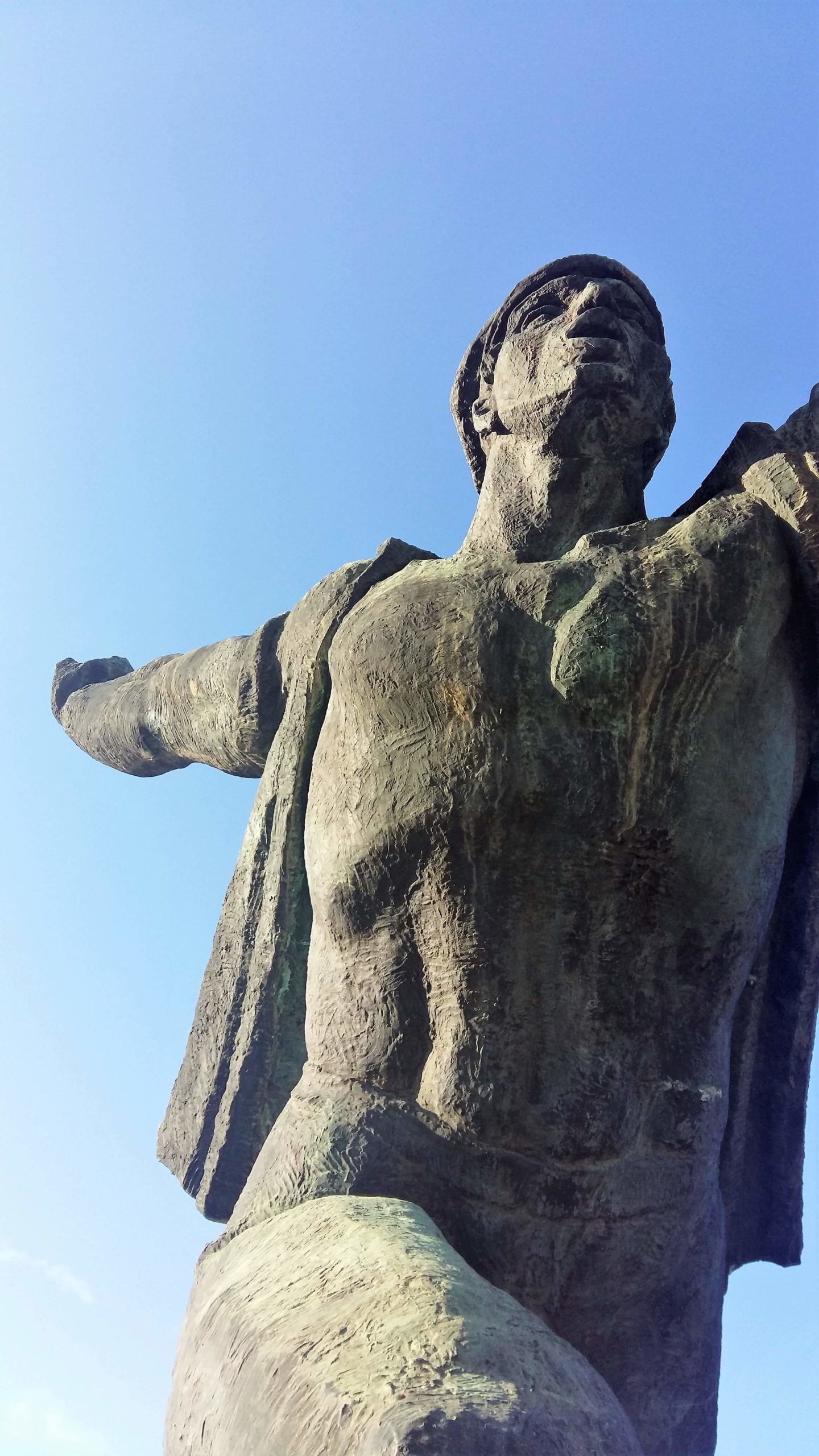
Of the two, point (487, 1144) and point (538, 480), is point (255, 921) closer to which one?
point (487, 1144)

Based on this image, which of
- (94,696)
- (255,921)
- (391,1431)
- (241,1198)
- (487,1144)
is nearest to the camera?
(391,1431)

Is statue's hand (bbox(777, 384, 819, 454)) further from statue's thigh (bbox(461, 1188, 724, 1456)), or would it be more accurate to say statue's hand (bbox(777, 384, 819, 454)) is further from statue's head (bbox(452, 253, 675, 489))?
statue's thigh (bbox(461, 1188, 724, 1456))

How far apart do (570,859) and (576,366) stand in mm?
1580

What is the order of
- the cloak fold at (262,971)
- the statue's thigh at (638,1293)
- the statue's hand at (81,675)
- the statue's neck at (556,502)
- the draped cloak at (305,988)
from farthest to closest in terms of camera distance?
1. the statue's hand at (81,675)
2. the statue's neck at (556,502)
3. the cloak fold at (262,971)
4. the draped cloak at (305,988)
5. the statue's thigh at (638,1293)

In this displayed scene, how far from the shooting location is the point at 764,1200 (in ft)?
12.3

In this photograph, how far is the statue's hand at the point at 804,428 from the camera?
3.69m

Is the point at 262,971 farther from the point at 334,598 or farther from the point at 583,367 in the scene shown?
the point at 583,367

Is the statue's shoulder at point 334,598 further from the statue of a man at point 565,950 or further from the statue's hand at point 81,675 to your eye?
the statue's hand at point 81,675

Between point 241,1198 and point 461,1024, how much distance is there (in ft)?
2.42

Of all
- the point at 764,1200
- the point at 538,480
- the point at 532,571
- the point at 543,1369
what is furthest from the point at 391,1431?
the point at 538,480

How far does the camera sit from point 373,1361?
2.31 meters

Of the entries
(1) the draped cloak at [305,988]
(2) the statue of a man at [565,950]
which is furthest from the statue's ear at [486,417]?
(2) the statue of a man at [565,950]

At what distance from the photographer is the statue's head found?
3.94 metres

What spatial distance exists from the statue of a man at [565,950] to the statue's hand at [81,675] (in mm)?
1759
